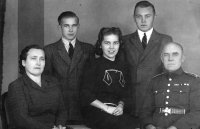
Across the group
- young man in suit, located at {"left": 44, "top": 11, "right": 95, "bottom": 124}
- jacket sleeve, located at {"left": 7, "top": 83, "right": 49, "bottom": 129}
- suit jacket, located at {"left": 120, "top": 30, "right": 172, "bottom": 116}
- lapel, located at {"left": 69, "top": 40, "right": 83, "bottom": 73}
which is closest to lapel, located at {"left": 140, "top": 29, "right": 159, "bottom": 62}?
suit jacket, located at {"left": 120, "top": 30, "right": 172, "bottom": 116}

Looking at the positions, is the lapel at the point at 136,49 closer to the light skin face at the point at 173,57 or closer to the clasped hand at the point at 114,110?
the light skin face at the point at 173,57

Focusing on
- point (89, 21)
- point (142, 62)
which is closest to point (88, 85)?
point (142, 62)

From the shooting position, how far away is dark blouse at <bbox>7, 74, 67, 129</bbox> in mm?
2857

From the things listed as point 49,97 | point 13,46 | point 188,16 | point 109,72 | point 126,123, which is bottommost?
point 126,123

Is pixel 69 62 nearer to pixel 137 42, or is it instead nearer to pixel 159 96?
pixel 137 42

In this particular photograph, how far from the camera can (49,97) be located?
3031mm

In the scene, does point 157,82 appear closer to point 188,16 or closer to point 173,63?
point 173,63

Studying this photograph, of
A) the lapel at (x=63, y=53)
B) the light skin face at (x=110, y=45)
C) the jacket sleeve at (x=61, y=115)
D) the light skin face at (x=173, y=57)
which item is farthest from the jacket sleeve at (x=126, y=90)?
the lapel at (x=63, y=53)

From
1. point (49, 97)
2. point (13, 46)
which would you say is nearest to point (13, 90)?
point (49, 97)

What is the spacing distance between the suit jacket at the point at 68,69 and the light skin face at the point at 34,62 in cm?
59

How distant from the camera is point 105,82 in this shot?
3.24m

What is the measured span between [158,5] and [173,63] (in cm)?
164

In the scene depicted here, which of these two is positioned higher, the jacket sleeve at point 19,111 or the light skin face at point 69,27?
the light skin face at point 69,27

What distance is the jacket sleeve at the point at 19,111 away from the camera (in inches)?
112
